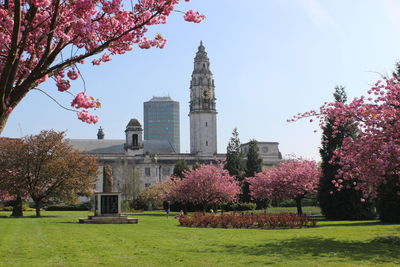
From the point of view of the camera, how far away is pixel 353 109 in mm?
17547

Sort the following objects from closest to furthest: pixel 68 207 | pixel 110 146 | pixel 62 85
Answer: pixel 62 85 < pixel 68 207 < pixel 110 146

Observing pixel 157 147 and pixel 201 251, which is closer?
pixel 201 251

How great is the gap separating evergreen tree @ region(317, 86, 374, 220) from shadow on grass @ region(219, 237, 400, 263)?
59.4 ft

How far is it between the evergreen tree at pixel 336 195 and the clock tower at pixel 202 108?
187 feet

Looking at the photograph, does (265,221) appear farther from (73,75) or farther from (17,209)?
(17,209)

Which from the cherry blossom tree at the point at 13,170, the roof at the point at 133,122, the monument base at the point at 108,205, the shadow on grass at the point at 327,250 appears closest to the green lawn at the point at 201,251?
the shadow on grass at the point at 327,250

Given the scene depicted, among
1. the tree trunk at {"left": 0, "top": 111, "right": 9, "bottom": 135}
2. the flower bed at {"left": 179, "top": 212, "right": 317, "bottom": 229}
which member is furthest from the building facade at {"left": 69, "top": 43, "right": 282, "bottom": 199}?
the tree trunk at {"left": 0, "top": 111, "right": 9, "bottom": 135}

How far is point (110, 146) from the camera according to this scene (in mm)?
105750

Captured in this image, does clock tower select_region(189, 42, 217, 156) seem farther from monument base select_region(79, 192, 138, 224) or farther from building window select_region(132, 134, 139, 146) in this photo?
monument base select_region(79, 192, 138, 224)

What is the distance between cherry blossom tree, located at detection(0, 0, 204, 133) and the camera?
7238mm

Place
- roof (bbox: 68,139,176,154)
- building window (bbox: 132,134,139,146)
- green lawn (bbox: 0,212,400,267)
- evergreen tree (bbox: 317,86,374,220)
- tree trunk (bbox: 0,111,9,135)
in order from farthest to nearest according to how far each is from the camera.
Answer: roof (bbox: 68,139,176,154), building window (bbox: 132,134,139,146), evergreen tree (bbox: 317,86,374,220), green lawn (bbox: 0,212,400,267), tree trunk (bbox: 0,111,9,135)

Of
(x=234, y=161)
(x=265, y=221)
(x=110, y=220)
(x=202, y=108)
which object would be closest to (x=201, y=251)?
(x=265, y=221)

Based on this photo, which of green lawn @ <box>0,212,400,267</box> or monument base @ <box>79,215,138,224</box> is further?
monument base @ <box>79,215,138,224</box>

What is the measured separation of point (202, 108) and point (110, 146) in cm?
2383
